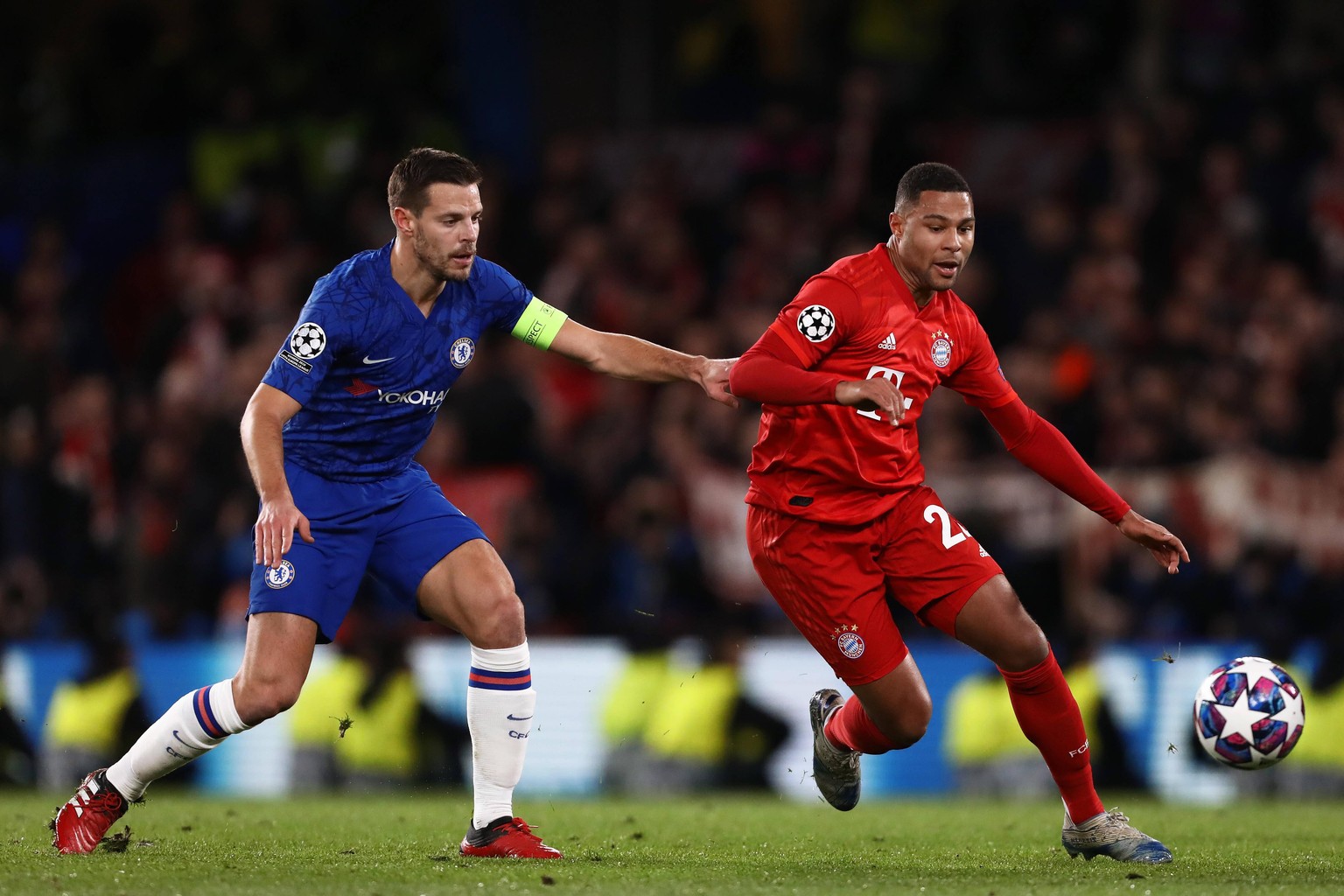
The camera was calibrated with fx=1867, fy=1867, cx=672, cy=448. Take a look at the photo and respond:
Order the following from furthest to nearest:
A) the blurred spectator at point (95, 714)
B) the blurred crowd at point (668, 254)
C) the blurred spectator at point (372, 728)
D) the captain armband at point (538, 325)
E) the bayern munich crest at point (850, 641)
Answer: the blurred spectator at point (95, 714) < the blurred crowd at point (668, 254) < the blurred spectator at point (372, 728) < the captain armband at point (538, 325) < the bayern munich crest at point (850, 641)

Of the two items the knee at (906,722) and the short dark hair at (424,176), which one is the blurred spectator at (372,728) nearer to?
the knee at (906,722)

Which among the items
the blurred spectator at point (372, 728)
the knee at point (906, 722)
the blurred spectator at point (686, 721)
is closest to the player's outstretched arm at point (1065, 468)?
the knee at point (906, 722)

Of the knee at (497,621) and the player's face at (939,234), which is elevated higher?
the player's face at (939,234)

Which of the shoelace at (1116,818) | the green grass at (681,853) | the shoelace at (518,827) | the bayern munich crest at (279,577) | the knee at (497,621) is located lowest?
the green grass at (681,853)

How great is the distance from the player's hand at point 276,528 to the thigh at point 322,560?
259 millimetres

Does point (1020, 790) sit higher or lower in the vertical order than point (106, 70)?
lower

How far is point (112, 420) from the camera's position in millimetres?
15234

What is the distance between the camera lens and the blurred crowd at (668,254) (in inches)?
486

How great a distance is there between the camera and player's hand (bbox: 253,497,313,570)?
20.7ft

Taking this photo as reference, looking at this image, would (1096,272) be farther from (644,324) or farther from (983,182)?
(644,324)

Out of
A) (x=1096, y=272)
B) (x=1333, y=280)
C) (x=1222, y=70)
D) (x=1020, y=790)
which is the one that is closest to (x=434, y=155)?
(x=1020, y=790)

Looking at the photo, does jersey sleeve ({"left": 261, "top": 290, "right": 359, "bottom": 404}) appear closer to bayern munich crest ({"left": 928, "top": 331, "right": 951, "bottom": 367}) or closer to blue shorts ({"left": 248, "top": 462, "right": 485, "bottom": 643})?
blue shorts ({"left": 248, "top": 462, "right": 485, "bottom": 643})

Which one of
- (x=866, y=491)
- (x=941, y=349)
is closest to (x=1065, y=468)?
(x=941, y=349)

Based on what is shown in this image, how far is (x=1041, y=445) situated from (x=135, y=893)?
369 centimetres
